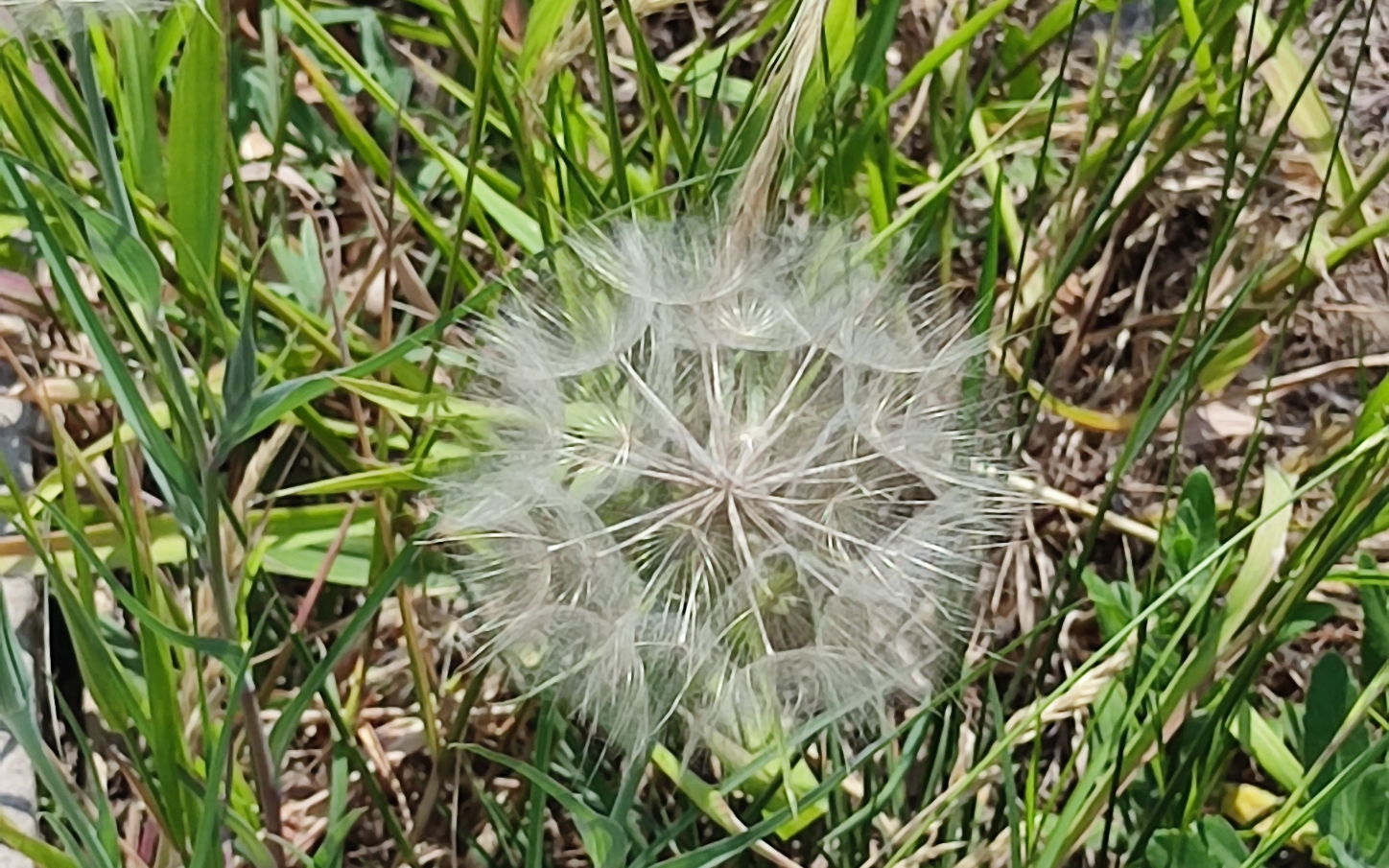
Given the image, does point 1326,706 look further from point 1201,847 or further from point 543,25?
point 543,25

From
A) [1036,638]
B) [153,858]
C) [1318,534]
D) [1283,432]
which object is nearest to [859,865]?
[1036,638]

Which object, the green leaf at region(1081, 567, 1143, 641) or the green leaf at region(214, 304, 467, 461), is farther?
the green leaf at region(1081, 567, 1143, 641)

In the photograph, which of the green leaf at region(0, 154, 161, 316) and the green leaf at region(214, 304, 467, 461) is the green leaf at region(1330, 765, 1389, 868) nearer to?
the green leaf at region(214, 304, 467, 461)

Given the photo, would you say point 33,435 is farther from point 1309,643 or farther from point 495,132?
point 1309,643

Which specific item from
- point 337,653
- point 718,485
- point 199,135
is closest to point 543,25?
point 199,135

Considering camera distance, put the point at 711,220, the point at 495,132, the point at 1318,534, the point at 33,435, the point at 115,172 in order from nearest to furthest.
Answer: the point at 115,172
the point at 711,220
the point at 1318,534
the point at 33,435
the point at 495,132

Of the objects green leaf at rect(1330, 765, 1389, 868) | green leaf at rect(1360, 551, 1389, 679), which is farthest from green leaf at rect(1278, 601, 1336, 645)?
green leaf at rect(1330, 765, 1389, 868)
